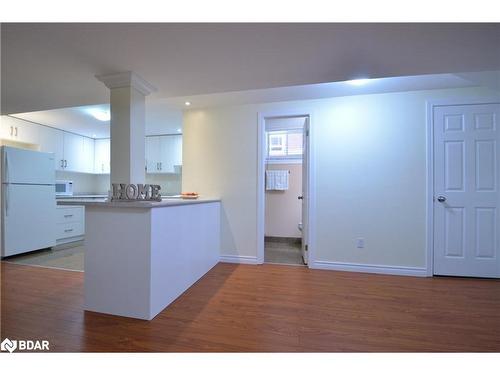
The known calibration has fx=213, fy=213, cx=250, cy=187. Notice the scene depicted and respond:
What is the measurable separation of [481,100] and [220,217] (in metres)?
3.42

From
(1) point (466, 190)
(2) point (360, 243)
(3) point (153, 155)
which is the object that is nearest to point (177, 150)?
(3) point (153, 155)

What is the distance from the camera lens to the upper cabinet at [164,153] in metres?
4.46

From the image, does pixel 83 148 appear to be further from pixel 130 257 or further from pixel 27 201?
pixel 130 257

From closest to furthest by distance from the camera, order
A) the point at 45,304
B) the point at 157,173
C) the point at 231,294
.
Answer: the point at 45,304 → the point at 231,294 → the point at 157,173

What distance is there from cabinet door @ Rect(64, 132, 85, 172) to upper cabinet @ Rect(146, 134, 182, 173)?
1.53 meters

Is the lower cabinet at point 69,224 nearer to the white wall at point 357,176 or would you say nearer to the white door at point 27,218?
the white door at point 27,218

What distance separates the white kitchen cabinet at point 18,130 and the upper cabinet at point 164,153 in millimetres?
1846

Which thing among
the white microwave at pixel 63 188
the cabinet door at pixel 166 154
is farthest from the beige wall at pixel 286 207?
the white microwave at pixel 63 188

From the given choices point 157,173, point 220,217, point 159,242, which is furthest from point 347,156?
point 157,173

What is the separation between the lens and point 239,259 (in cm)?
297

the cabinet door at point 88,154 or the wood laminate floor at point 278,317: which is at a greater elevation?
the cabinet door at point 88,154

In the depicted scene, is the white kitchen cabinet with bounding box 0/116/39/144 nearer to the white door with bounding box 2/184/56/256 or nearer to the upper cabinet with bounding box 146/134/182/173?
the white door with bounding box 2/184/56/256

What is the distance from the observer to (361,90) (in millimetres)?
2531
